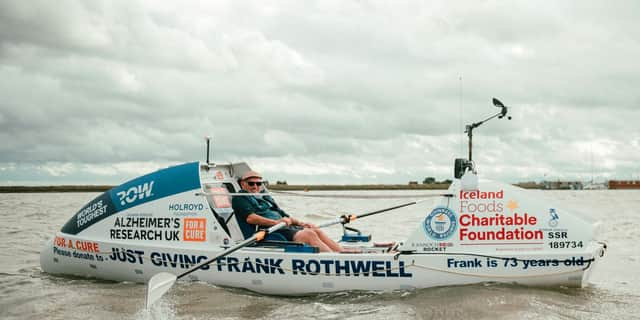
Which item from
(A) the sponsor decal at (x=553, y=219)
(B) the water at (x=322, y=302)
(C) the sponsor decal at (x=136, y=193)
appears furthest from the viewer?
(C) the sponsor decal at (x=136, y=193)

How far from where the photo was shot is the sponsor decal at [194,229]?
794cm

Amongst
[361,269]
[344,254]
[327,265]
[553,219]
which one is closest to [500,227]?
[553,219]

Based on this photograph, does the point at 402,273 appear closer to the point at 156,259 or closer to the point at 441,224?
the point at 441,224

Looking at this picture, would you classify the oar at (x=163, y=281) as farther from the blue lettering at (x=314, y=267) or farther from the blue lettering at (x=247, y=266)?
the blue lettering at (x=314, y=267)

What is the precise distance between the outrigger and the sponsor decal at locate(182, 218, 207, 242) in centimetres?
1

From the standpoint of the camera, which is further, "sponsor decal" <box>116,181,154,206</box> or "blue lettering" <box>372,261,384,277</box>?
"sponsor decal" <box>116,181,154,206</box>

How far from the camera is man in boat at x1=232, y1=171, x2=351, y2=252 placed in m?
7.73

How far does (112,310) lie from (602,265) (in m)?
9.06

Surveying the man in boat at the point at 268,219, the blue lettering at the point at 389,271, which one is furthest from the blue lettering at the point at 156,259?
the blue lettering at the point at 389,271

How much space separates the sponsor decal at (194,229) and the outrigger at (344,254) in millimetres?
15

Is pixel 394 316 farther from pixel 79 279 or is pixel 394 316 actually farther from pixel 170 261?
pixel 79 279

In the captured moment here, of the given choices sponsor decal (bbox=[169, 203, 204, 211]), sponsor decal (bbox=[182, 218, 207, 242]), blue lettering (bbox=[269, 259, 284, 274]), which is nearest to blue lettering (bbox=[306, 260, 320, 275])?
blue lettering (bbox=[269, 259, 284, 274])

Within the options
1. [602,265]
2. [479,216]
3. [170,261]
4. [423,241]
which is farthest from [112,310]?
[602,265]

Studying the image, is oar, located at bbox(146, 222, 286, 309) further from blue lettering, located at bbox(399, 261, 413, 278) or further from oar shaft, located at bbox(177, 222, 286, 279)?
blue lettering, located at bbox(399, 261, 413, 278)
